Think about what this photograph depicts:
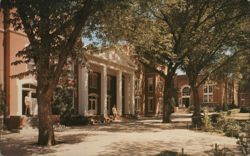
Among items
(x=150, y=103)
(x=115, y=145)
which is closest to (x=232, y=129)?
(x=115, y=145)

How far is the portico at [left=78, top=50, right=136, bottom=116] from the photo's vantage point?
4012cm

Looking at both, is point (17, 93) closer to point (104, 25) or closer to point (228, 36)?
point (104, 25)

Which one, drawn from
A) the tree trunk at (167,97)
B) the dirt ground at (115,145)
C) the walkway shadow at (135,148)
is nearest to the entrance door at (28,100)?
the dirt ground at (115,145)

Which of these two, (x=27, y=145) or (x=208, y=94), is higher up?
(x=208, y=94)

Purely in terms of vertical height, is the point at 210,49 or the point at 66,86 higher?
the point at 210,49

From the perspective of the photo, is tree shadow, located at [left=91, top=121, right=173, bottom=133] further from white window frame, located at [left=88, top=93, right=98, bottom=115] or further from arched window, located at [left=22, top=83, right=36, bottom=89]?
white window frame, located at [left=88, top=93, right=98, bottom=115]

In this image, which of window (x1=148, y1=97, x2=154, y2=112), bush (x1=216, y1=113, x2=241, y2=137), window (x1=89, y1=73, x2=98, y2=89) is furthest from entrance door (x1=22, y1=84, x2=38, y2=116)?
window (x1=148, y1=97, x2=154, y2=112)

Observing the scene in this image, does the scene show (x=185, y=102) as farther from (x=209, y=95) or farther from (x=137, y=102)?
(x=137, y=102)

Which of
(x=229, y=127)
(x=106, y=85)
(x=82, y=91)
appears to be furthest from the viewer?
(x=106, y=85)

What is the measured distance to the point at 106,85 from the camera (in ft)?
148

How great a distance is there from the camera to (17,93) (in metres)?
32.4

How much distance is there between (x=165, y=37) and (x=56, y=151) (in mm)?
18205

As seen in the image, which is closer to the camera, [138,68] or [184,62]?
[184,62]

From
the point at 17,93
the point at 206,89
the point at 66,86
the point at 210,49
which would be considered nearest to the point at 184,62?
the point at 210,49
